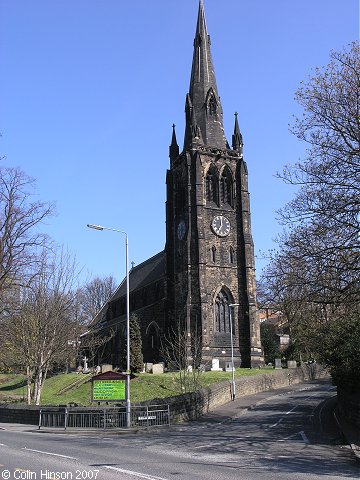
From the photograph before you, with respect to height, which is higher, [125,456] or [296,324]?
[296,324]

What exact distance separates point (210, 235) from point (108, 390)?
34651 mm

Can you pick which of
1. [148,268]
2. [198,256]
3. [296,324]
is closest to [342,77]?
[296,324]

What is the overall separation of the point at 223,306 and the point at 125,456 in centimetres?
4181

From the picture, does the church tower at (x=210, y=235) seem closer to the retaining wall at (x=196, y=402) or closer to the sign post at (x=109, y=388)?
the retaining wall at (x=196, y=402)

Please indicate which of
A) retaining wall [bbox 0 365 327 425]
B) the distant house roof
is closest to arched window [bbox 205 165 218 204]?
the distant house roof

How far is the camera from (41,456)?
12.8 metres

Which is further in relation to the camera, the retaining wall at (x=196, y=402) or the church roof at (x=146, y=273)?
the church roof at (x=146, y=273)

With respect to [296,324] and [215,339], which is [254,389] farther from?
[296,324]

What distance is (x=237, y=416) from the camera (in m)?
27.4

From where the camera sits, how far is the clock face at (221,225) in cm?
5694

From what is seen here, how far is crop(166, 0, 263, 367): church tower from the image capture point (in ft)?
174

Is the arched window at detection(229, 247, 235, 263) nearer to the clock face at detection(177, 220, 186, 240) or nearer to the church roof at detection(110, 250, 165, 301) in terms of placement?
the clock face at detection(177, 220, 186, 240)

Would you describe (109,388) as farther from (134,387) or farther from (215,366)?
(215,366)

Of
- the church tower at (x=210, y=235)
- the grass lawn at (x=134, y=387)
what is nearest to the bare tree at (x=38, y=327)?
the grass lawn at (x=134, y=387)
